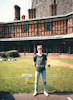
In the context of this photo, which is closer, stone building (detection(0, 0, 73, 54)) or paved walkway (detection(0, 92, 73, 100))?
paved walkway (detection(0, 92, 73, 100))

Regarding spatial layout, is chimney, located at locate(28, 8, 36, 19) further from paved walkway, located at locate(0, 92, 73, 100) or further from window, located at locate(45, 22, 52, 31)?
paved walkway, located at locate(0, 92, 73, 100)

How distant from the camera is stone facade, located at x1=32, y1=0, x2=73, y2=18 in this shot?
27938 mm

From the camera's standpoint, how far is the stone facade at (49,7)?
2794cm

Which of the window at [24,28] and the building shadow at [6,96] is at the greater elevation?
the window at [24,28]

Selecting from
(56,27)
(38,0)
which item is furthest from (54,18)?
(38,0)

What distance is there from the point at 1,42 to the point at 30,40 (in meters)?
6.32

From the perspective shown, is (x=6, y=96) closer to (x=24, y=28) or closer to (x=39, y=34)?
(x=39, y=34)

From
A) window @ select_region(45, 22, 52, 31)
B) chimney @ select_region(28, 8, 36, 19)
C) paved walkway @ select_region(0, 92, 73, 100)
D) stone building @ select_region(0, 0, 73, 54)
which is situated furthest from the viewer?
chimney @ select_region(28, 8, 36, 19)

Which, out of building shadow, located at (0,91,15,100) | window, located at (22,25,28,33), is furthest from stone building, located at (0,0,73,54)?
building shadow, located at (0,91,15,100)

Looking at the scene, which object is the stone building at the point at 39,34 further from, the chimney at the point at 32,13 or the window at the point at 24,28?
the chimney at the point at 32,13

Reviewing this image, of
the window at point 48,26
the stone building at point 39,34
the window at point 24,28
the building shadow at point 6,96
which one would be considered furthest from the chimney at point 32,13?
the building shadow at point 6,96

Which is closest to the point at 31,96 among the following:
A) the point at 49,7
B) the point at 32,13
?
the point at 32,13

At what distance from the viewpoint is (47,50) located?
16.3 metres

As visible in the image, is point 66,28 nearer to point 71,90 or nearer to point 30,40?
point 30,40
